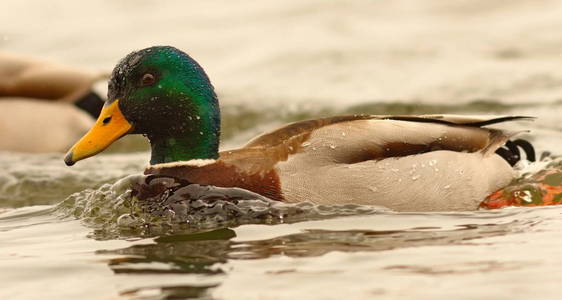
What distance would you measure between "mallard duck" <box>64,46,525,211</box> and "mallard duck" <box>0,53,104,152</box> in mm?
4994

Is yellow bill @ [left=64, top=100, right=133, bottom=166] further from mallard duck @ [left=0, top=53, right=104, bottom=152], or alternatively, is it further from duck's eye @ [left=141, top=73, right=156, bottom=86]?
mallard duck @ [left=0, top=53, right=104, bottom=152]

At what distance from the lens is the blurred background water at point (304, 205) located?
546 cm

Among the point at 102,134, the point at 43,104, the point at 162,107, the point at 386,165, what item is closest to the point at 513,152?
the point at 386,165

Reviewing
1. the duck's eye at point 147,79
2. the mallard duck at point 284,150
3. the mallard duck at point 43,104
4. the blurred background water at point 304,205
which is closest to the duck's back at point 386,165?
the mallard duck at point 284,150

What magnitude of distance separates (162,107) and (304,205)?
0.99 m

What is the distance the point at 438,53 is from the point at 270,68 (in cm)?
207

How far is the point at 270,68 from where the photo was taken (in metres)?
15.9

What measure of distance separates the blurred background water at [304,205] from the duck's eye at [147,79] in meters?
0.66

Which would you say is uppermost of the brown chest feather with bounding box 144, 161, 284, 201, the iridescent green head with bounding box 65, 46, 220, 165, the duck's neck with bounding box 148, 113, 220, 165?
the iridescent green head with bounding box 65, 46, 220, 165

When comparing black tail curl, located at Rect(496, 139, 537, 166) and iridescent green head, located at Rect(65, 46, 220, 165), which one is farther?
black tail curl, located at Rect(496, 139, 537, 166)

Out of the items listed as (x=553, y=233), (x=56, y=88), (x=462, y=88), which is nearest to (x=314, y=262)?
(x=553, y=233)

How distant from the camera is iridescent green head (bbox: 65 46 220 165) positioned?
7.02 meters

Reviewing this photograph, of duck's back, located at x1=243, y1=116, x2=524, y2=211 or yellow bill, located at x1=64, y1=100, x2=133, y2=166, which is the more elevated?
yellow bill, located at x1=64, y1=100, x2=133, y2=166

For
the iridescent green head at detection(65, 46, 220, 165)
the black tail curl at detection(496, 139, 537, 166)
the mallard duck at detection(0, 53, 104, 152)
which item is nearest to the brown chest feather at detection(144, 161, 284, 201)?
the iridescent green head at detection(65, 46, 220, 165)
